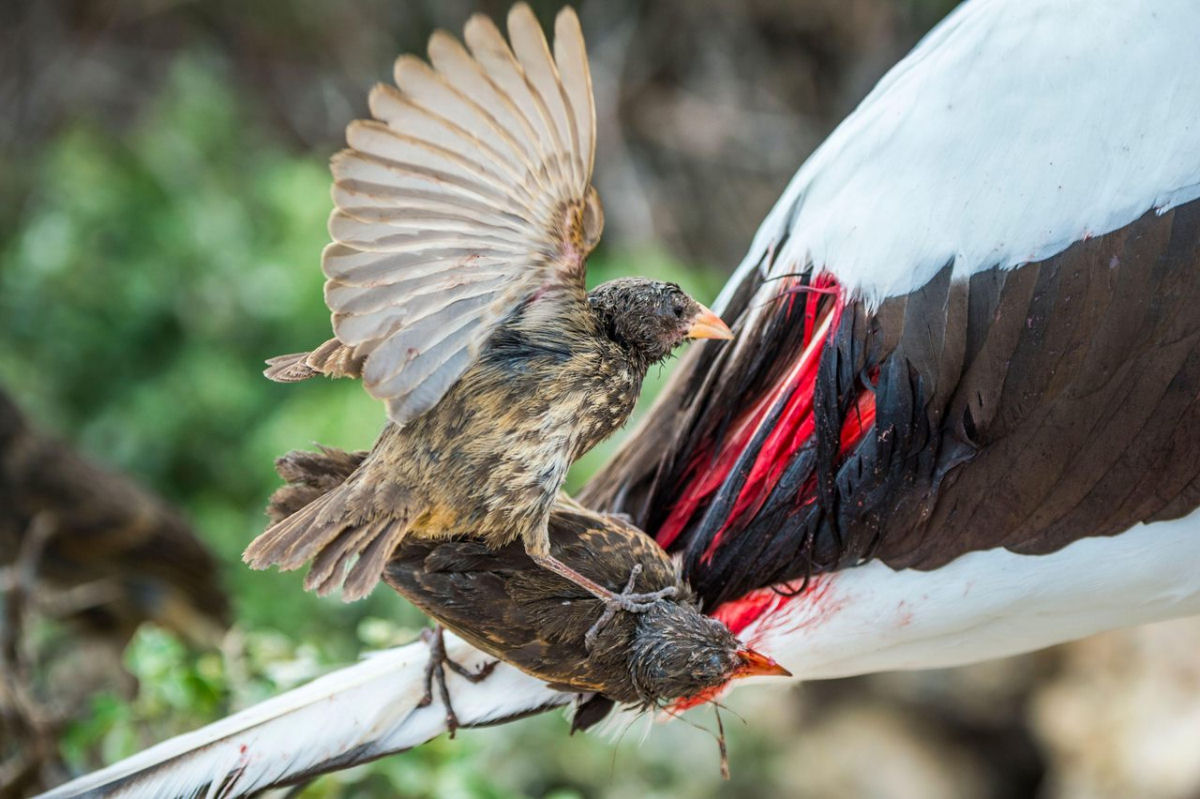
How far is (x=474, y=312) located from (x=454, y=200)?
0.08 meters

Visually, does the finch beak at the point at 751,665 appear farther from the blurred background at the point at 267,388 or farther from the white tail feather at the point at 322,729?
the white tail feather at the point at 322,729

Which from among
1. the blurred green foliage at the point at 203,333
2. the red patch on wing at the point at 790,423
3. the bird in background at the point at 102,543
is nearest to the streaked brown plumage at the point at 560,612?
the red patch on wing at the point at 790,423

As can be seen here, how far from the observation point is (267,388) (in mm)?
3547

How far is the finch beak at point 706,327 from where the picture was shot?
0.99 metres

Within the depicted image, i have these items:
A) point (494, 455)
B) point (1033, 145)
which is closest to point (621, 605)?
point (494, 455)

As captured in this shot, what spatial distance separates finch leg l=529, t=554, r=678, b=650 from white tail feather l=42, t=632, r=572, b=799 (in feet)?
0.56

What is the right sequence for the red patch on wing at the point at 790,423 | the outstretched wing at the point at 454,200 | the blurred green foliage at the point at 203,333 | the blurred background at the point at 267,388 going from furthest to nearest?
the blurred green foliage at the point at 203,333 → the blurred background at the point at 267,388 → the red patch on wing at the point at 790,423 → the outstretched wing at the point at 454,200

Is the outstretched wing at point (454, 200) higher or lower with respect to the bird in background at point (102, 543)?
higher

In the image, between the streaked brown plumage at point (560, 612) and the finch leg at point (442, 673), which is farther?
the finch leg at point (442, 673)

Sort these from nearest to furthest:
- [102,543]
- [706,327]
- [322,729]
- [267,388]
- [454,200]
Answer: [454,200] → [706,327] → [322,729] → [102,543] → [267,388]

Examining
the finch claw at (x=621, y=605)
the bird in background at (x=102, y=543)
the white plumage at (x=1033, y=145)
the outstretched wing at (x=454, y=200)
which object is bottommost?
the bird in background at (x=102, y=543)

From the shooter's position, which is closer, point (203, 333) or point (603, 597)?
point (603, 597)

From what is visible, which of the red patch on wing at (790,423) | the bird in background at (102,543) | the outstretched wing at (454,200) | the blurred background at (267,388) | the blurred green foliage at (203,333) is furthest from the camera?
the blurred green foliage at (203,333)

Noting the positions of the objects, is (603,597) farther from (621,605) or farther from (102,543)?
(102,543)
